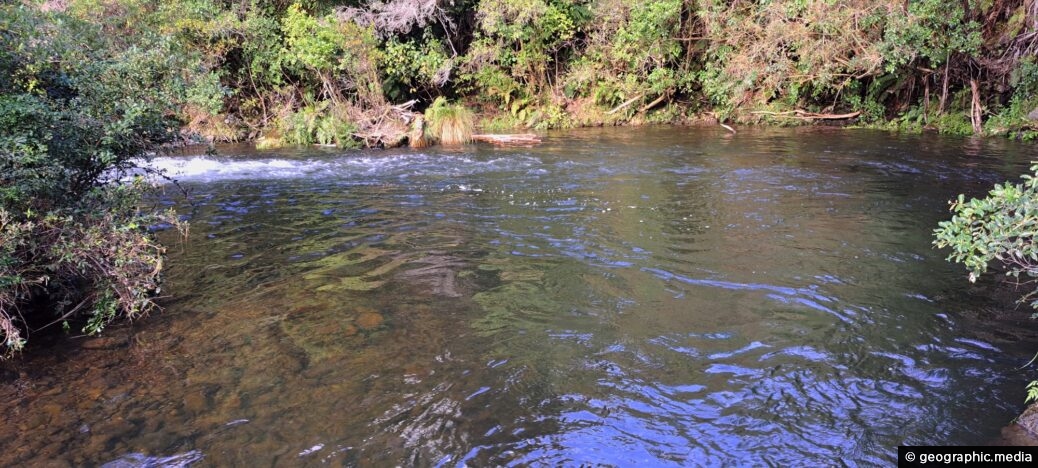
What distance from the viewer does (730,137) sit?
21.2 m

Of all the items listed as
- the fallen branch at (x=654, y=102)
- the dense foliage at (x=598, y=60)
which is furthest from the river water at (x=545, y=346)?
the fallen branch at (x=654, y=102)

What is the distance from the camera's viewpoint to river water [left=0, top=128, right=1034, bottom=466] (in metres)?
4.79

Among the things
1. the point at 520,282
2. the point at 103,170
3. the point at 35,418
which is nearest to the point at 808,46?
the point at 520,282

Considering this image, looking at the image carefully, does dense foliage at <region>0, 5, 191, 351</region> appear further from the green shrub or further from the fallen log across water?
the fallen log across water

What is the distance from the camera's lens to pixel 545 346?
6.24 meters

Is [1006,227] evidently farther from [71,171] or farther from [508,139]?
[508,139]

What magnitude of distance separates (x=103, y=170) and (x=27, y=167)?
1478 millimetres

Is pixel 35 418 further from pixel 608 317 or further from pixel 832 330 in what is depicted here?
pixel 832 330

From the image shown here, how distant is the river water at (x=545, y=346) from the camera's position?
4785 millimetres

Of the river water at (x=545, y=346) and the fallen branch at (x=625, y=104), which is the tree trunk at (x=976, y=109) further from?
the fallen branch at (x=625, y=104)

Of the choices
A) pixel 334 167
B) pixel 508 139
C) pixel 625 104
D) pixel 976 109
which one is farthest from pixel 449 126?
pixel 976 109

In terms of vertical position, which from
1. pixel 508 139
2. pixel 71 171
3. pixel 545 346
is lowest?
pixel 545 346

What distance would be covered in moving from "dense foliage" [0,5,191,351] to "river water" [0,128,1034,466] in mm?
640

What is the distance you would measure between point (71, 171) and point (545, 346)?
558 centimetres
